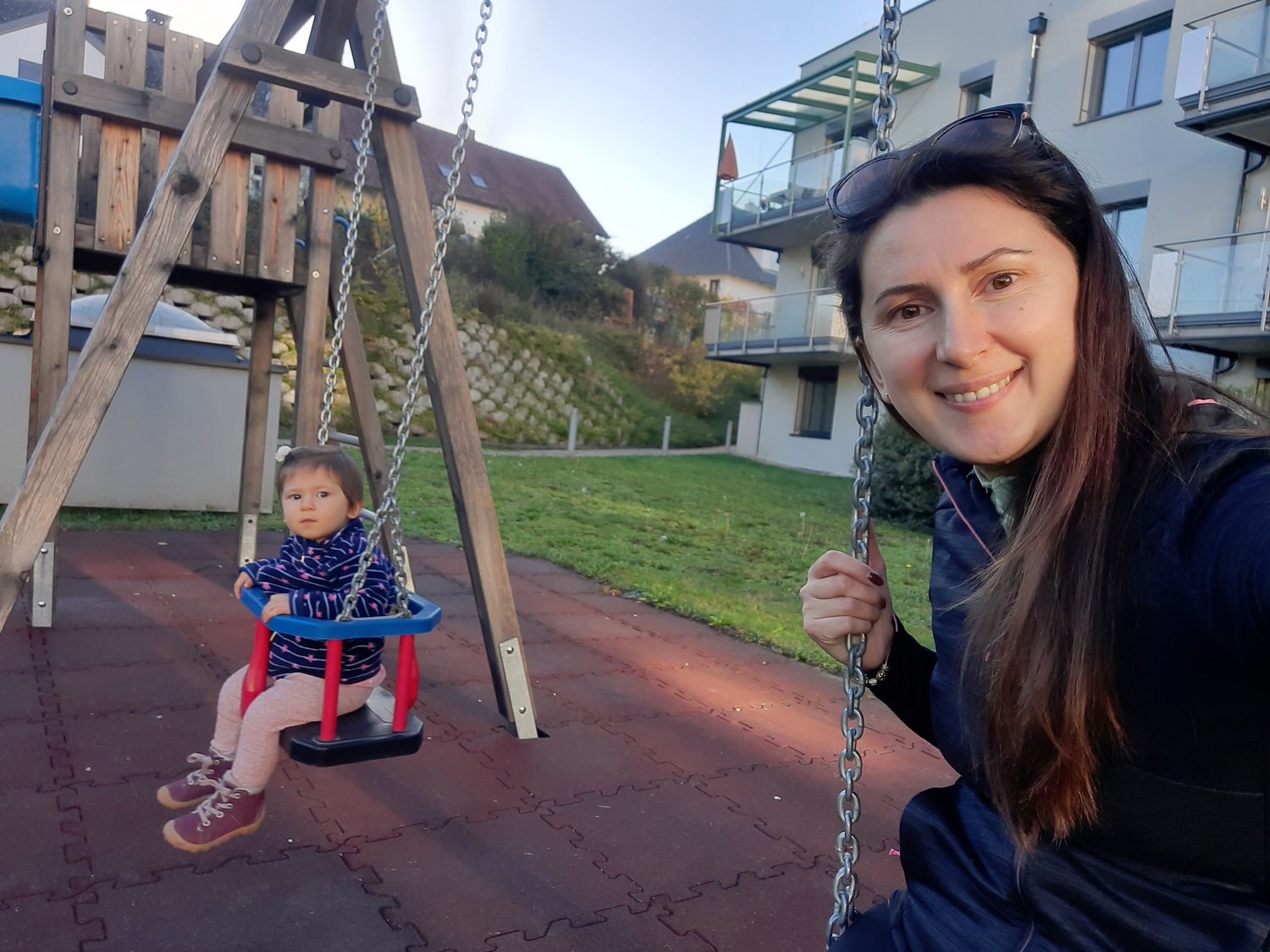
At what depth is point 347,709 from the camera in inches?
96.1

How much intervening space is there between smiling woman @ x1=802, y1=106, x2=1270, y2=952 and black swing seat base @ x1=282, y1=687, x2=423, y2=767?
1306 mm

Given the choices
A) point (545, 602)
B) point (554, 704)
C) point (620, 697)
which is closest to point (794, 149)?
point (545, 602)

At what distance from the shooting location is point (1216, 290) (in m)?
11.1

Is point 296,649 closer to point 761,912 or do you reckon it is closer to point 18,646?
point 761,912

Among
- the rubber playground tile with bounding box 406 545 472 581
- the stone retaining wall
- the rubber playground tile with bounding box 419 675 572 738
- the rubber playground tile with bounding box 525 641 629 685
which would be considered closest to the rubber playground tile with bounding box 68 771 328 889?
the rubber playground tile with bounding box 419 675 572 738

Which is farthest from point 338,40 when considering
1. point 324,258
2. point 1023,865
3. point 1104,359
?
point 1023,865

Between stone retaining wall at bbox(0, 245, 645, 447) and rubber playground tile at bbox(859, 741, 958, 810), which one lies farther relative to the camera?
stone retaining wall at bbox(0, 245, 645, 447)

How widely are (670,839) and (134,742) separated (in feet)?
5.42

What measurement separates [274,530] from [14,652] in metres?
3.05

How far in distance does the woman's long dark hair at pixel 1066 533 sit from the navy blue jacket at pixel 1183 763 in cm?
3

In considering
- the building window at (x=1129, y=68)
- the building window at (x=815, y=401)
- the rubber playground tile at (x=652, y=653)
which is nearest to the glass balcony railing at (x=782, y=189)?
the building window at (x=815, y=401)

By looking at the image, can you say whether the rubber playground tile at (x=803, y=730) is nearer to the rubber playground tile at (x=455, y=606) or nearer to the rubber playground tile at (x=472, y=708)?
the rubber playground tile at (x=472, y=708)

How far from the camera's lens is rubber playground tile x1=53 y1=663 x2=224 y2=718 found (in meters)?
3.15

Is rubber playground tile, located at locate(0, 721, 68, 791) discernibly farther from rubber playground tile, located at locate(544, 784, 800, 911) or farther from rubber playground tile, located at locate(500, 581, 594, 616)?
rubber playground tile, located at locate(500, 581, 594, 616)
